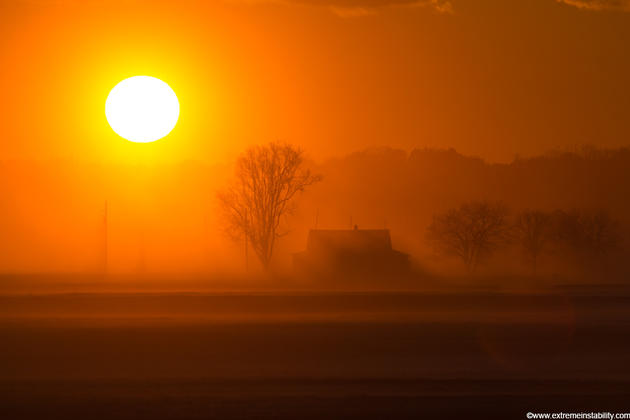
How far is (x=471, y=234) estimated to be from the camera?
68.7 metres

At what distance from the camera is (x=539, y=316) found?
30406 millimetres

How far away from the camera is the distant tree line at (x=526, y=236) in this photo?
68625 millimetres

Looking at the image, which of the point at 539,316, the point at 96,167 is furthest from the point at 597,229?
the point at 96,167

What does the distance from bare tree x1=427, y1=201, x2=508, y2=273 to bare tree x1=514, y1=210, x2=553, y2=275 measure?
214 centimetres

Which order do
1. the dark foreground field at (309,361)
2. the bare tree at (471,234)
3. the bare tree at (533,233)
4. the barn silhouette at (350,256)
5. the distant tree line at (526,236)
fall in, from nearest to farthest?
the dark foreground field at (309,361) → the barn silhouette at (350,256) → the bare tree at (471,234) → the distant tree line at (526,236) → the bare tree at (533,233)

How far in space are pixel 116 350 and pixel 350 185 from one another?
116 m

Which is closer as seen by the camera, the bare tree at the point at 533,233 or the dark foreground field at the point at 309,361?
the dark foreground field at the point at 309,361

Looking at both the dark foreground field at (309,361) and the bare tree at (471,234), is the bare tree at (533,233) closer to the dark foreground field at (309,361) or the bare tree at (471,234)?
the bare tree at (471,234)

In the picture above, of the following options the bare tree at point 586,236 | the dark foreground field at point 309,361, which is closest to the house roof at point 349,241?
the bare tree at point 586,236

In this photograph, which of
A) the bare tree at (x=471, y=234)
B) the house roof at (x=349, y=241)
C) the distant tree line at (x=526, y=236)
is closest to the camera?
the house roof at (x=349, y=241)

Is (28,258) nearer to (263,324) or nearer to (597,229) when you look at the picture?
(597,229)

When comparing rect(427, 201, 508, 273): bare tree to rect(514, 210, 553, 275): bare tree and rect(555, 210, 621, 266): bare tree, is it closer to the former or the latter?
rect(514, 210, 553, 275): bare tree

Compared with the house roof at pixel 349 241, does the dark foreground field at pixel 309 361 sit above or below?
below

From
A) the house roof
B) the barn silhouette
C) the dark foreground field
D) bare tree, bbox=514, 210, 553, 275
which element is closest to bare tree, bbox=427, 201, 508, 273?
bare tree, bbox=514, 210, 553, 275
